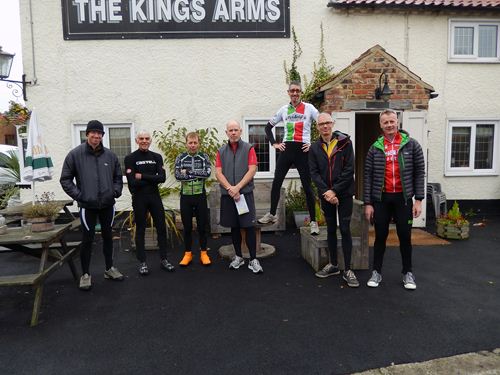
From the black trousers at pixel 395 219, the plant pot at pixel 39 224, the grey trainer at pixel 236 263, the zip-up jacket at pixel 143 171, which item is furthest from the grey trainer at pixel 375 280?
→ the plant pot at pixel 39 224

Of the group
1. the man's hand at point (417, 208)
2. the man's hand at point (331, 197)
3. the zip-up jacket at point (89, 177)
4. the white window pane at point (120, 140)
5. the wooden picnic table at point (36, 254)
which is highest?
the white window pane at point (120, 140)

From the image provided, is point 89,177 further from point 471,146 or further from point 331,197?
point 471,146

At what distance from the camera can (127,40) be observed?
296 inches

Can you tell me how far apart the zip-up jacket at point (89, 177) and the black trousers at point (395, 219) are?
10.2ft

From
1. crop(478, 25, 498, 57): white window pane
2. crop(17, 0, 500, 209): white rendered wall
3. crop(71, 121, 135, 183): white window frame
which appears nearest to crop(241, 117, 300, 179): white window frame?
crop(17, 0, 500, 209): white rendered wall

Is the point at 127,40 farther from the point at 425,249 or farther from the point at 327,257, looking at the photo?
the point at 425,249

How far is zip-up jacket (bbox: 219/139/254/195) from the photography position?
4645mm

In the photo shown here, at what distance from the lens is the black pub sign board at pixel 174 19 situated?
7.43 m

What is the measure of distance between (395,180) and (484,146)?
5.95 m

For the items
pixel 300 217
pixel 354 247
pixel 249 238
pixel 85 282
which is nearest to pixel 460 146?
pixel 300 217

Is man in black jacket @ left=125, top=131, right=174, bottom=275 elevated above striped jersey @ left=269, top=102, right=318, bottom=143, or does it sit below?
Result: below

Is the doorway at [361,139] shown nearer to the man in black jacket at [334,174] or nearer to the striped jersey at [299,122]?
the striped jersey at [299,122]

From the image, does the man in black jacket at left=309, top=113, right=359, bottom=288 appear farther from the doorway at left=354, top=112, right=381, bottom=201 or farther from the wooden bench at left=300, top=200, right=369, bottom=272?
the doorway at left=354, top=112, right=381, bottom=201

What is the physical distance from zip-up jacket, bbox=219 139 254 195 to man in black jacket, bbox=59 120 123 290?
1.35 meters
